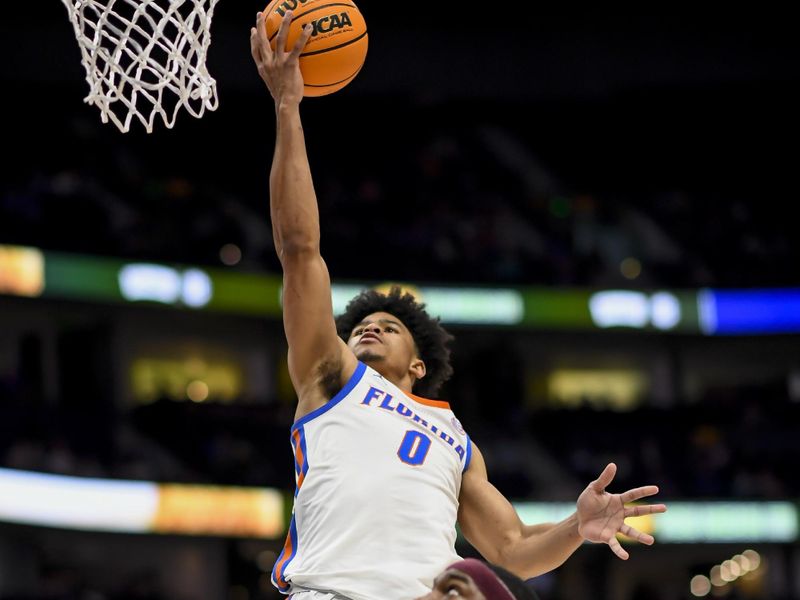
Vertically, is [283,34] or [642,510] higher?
[283,34]

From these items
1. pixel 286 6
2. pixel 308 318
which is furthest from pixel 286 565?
pixel 286 6

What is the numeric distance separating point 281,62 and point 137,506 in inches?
559

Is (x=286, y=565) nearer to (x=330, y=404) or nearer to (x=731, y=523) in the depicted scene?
(x=330, y=404)

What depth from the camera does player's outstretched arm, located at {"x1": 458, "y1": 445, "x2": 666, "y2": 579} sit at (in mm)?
4117

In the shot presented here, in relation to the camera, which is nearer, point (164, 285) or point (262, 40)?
point (262, 40)

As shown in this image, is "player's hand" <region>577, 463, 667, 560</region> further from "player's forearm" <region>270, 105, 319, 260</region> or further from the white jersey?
"player's forearm" <region>270, 105, 319, 260</region>

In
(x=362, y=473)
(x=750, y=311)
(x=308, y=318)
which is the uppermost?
(x=750, y=311)

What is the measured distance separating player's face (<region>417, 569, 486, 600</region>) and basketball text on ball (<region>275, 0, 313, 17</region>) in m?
2.47

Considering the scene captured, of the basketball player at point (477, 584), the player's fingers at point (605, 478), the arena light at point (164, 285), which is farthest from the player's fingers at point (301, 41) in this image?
the arena light at point (164, 285)

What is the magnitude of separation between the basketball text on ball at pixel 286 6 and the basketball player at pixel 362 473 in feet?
0.78

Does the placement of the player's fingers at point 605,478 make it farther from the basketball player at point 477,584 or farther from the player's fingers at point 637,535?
the basketball player at point 477,584

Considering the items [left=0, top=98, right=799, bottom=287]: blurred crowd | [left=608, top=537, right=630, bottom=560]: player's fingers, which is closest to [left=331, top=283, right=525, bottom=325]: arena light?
[left=0, top=98, right=799, bottom=287]: blurred crowd

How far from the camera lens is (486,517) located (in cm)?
452

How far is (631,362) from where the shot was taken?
26188 mm
